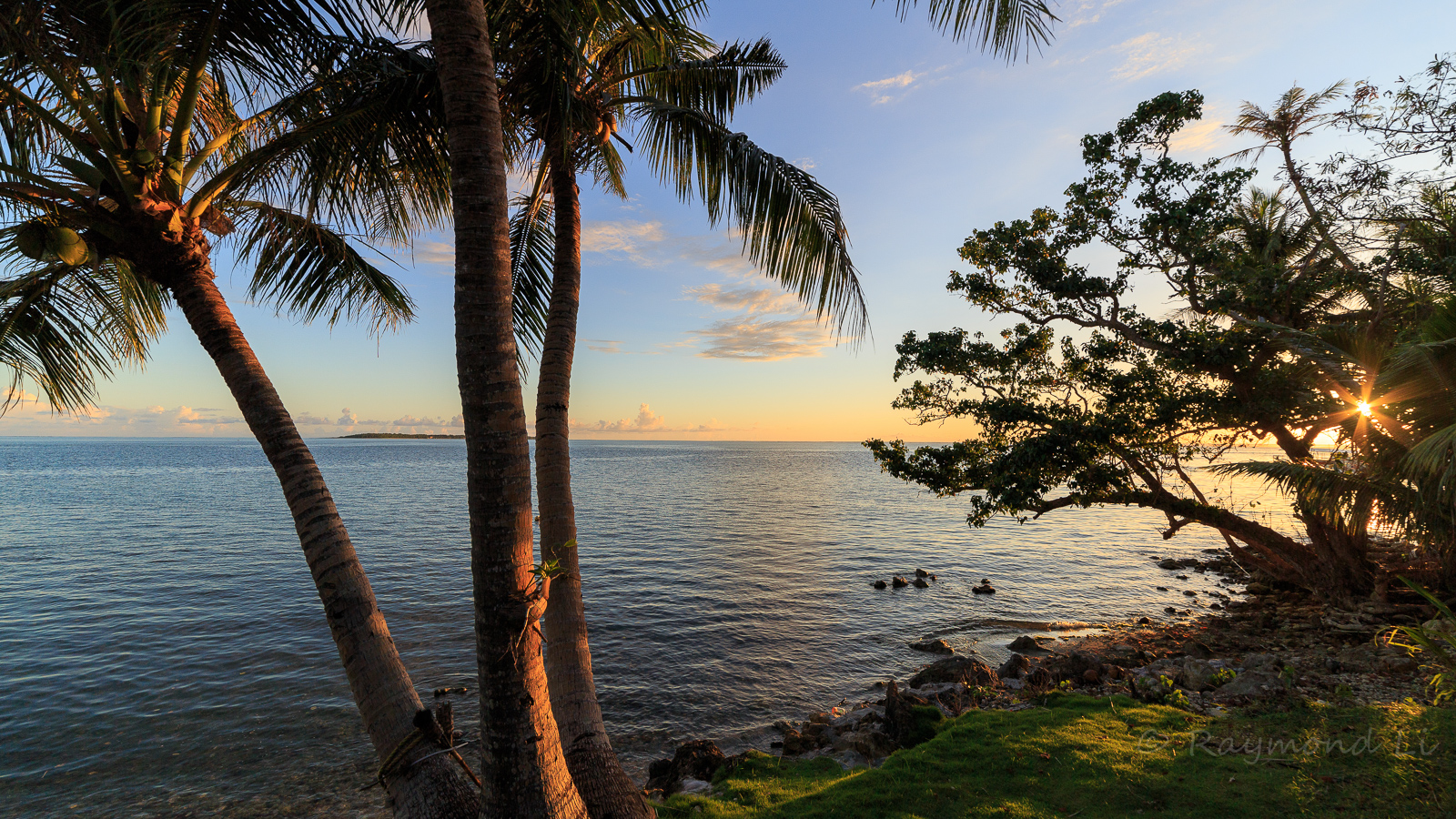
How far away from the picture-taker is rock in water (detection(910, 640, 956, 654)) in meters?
15.1

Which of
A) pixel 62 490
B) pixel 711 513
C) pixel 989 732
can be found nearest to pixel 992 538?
pixel 711 513

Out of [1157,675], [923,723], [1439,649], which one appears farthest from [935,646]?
[1439,649]

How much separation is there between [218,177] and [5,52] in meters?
1.46

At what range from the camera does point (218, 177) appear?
4797mm

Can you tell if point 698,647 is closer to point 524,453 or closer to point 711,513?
point 524,453

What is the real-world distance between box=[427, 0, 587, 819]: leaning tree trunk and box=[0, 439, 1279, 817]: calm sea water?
684 cm

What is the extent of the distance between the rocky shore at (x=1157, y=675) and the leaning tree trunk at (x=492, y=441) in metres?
5.20

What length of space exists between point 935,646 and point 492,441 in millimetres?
15008

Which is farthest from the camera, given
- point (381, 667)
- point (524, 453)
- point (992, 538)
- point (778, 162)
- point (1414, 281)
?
point (992, 538)

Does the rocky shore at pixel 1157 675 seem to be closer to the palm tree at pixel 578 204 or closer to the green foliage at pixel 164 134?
the palm tree at pixel 578 204

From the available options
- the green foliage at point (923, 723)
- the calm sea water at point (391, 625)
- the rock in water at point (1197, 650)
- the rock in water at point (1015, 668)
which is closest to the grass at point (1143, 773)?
the green foliage at point (923, 723)

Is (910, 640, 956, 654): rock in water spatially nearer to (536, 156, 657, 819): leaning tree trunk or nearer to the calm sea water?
the calm sea water

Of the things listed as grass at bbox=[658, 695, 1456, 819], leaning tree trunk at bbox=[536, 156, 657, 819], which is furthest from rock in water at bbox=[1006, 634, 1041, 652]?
leaning tree trunk at bbox=[536, 156, 657, 819]

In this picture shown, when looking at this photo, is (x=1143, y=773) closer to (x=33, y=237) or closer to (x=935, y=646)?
(x=935, y=646)
